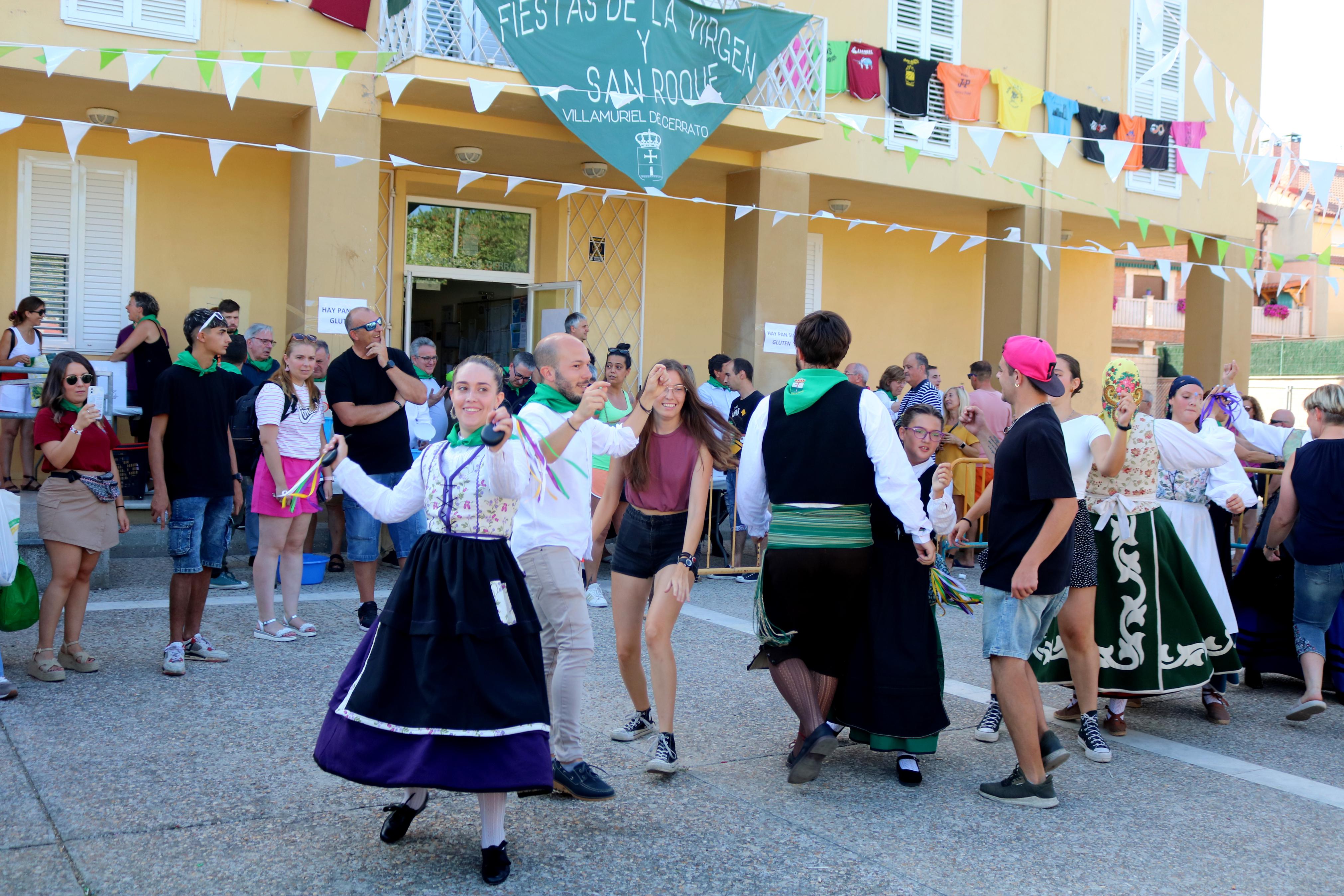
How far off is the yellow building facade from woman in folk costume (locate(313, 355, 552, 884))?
610 cm

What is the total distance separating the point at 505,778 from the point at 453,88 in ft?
26.9

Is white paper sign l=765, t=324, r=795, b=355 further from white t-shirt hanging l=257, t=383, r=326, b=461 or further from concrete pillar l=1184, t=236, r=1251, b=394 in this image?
concrete pillar l=1184, t=236, r=1251, b=394

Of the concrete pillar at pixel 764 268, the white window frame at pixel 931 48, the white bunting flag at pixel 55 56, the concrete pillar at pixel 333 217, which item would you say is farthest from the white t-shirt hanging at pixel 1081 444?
the white window frame at pixel 931 48

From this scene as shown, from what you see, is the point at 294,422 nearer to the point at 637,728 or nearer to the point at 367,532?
the point at 367,532

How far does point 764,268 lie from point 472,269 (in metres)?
3.53

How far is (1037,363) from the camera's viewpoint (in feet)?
14.6

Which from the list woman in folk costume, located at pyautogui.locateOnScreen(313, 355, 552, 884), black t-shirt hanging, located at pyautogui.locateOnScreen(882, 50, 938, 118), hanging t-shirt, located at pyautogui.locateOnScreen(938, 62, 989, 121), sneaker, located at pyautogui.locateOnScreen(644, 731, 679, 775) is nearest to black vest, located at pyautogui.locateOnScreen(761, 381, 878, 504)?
sneaker, located at pyautogui.locateOnScreen(644, 731, 679, 775)

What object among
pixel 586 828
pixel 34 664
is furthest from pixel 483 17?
pixel 586 828

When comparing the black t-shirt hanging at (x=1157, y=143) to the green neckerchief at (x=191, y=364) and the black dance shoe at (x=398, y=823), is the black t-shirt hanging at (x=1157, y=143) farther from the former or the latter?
the black dance shoe at (x=398, y=823)

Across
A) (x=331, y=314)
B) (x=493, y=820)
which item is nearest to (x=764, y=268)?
(x=331, y=314)

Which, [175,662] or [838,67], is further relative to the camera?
[838,67]

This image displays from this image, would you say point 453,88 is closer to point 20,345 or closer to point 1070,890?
point 20,345

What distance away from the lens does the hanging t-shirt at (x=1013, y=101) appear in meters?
13.9

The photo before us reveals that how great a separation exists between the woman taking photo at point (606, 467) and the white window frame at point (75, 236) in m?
5.68
